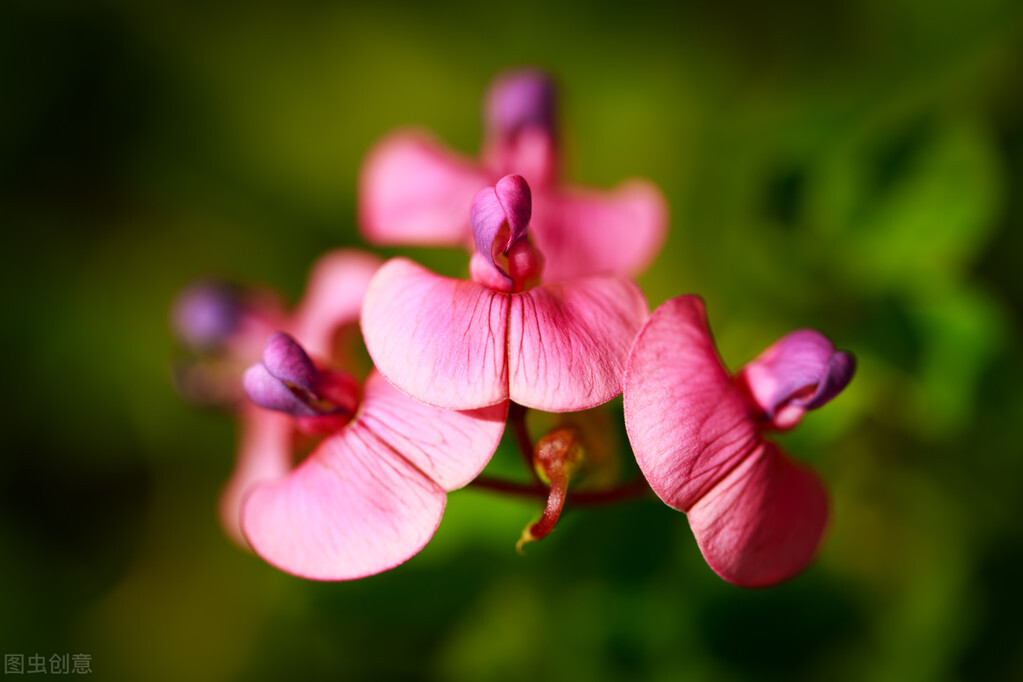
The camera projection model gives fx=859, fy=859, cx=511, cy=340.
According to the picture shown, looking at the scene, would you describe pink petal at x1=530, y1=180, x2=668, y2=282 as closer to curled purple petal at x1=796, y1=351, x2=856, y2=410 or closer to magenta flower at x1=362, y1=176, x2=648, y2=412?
magenta flower at x1=362, y1=176, x2=648, y2=412

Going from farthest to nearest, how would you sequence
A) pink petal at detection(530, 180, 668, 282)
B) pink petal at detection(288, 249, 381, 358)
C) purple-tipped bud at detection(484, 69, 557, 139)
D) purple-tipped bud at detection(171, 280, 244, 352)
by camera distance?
purple-tipped bud at detection(171, 280, 244, 352)
purple-tipped bud at detection(484, 69, 557, 139)
pink petal at detection(288, 249, 381, 358)
pink petal at detection(530, 180, 668, 282)

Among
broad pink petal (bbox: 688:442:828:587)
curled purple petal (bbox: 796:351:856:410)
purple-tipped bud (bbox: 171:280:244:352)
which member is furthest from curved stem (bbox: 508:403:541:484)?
purple-tipped bud (bbox: 171:280:244:352)

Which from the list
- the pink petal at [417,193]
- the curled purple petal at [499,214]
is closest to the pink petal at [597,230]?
the pink petal at [417,193]

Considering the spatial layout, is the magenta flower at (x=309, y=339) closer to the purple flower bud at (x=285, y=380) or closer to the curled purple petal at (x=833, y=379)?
the purple flower bud at (x=285, y=380)

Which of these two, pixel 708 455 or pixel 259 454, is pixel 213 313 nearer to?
pixel 259 454

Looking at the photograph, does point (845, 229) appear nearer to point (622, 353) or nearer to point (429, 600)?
point (622, 353)
